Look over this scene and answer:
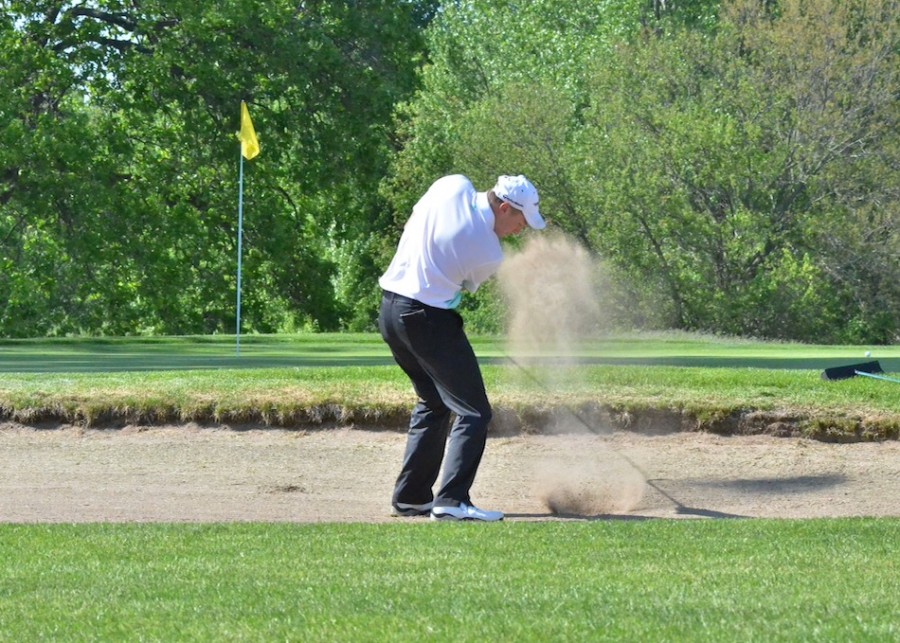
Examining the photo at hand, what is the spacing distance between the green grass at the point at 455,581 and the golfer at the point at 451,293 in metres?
0.65

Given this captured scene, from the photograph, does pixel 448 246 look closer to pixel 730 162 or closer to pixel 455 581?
pixel 455 581

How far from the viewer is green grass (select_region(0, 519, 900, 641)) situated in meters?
5.13

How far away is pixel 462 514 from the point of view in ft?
27.9

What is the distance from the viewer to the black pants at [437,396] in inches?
325

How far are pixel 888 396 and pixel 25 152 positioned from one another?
2431 cm

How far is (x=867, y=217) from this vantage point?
129 feet

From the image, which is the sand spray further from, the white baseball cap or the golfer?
the white baseball cap

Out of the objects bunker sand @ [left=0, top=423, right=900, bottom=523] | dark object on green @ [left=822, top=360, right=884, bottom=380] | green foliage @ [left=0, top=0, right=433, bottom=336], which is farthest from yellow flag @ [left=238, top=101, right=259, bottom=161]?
dark object on green @ [left=822, top=360, right=884, bottom=380]

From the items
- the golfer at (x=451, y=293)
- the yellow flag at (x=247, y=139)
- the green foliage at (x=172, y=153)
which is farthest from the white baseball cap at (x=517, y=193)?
the green foliage at (x=172, y=153)

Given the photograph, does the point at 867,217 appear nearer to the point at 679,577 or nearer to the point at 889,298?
the point at 889,298

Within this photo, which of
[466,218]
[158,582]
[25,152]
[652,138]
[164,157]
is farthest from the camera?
[652,138]

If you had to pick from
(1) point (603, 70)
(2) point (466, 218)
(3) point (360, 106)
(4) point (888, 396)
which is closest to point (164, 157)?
(3) point (360, 106)

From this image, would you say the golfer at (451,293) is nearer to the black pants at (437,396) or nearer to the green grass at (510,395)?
the black pants at (437,396)

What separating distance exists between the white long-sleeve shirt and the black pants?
0.11 m
